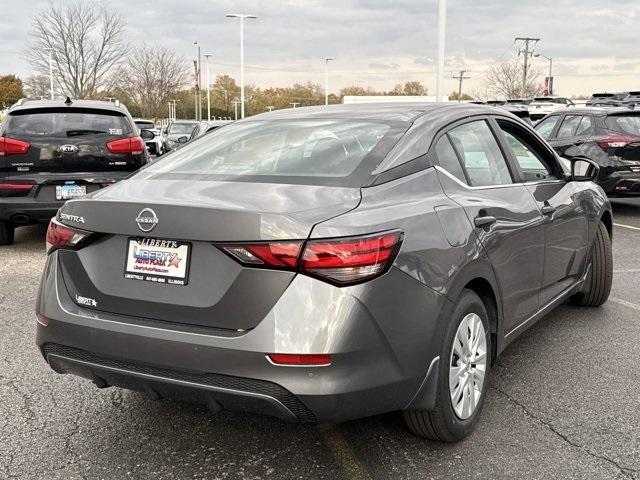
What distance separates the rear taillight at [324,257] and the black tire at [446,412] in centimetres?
57

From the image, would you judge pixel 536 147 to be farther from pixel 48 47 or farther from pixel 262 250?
pixel 48 47

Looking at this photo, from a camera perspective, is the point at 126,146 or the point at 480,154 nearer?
the point at 480,154

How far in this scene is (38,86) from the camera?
52.7 m

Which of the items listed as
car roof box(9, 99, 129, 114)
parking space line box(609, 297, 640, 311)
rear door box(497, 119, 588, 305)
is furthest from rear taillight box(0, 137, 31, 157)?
parking space line box(609, 297, 640, 311)

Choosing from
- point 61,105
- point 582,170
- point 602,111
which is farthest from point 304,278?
point 602,111

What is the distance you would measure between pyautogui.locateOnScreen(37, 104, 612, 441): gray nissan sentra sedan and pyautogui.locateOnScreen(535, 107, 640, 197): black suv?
7.11 metres

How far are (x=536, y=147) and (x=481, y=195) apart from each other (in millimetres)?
1273

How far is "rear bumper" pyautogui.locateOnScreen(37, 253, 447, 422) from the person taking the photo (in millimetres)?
2318

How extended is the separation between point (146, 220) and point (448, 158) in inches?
59.0

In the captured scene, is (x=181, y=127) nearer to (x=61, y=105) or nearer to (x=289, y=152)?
(x=61, y=105)

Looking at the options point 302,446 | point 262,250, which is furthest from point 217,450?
point 262,250

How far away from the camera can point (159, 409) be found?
338 cm

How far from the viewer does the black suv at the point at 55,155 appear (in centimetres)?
709

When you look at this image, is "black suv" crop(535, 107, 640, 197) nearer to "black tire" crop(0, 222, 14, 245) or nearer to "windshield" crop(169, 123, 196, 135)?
"black tire" crop(0, 222, 14, 245)
